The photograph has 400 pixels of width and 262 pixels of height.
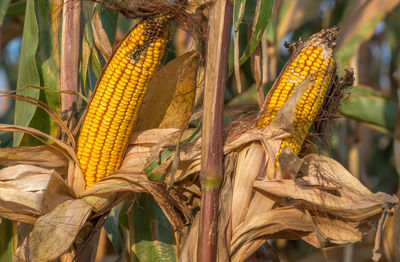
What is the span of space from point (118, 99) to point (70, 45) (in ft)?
1.15

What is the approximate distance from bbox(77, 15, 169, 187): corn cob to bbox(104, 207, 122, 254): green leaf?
610mm

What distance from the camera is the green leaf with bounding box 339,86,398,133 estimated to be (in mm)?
2350

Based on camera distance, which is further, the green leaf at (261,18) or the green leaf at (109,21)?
the green leaf at (109,21)

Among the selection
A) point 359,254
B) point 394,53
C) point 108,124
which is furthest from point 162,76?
point 394,53

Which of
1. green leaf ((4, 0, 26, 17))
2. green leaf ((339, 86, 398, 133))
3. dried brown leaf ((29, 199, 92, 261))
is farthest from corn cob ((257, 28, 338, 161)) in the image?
green leaf ((4, 0, 26, 17))

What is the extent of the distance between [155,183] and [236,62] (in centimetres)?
35

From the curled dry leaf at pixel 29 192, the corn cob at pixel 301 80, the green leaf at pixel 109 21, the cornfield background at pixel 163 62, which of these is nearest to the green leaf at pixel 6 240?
the cornfield background at pixel 163 62

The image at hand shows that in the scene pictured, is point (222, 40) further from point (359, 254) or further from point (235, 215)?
point (359, 254)

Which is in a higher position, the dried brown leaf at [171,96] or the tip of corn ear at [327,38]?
the tip of corn ear at [327,38]

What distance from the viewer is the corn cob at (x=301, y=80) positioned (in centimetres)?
109

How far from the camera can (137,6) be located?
3.57 ft

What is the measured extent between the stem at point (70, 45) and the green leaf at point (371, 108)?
4.65 feet

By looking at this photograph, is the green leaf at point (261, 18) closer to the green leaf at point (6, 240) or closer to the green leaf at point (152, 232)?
the green leaf at point (152, 232)

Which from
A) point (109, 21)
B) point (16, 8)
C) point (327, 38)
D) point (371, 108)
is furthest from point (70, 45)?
point (371, 108)
